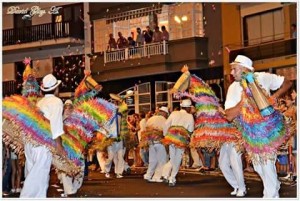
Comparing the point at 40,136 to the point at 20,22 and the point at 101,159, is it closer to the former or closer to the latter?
the point at 101,159

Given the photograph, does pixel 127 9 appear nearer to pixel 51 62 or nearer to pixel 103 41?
pixel 103 41

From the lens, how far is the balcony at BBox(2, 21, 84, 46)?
28234 mm

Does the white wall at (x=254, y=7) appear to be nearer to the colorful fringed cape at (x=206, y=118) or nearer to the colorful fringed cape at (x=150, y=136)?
the colorful fringed cape at (x=150, y=136)

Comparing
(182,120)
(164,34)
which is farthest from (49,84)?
(164,34)

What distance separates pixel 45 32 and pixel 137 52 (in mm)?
5321

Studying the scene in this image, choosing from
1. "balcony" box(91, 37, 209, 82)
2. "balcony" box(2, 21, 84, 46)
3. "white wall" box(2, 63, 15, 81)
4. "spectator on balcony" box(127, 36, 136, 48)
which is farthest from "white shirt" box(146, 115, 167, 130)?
"white wall" box(2, 63, 15, 81)

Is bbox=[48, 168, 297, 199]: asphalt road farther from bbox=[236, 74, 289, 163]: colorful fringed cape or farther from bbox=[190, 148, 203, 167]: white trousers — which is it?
bbox=[190, 148, 203, 167]: white trousers

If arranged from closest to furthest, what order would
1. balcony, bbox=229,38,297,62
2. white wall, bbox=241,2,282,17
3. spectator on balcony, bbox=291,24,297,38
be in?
spectator on balcony, bbox=291,24,297,38
balcony, bbox=229,38,297,62
white wall, bbox=241,2,282,17

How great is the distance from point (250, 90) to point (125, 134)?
7.32 m

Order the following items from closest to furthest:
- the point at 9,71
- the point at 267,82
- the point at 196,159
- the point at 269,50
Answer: the point at 267,82
the point at 196,159
the point at 269,50
the point at 9,71

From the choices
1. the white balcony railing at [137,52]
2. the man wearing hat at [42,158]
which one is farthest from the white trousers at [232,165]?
the white balcony railing at [137,52]

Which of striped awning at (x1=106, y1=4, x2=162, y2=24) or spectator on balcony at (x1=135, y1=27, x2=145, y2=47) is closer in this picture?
spectator on balcony at (x1=135, y1=27, x2=145, y2=47)

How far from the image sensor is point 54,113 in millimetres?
7672

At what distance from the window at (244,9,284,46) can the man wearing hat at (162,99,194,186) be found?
34.6 ft
